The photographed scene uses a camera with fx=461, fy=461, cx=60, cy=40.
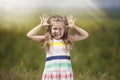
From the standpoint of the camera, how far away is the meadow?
396 cm

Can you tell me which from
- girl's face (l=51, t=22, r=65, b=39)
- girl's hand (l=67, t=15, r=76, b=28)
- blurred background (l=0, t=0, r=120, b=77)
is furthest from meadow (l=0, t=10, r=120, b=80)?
girl's face (l=51, t=22, r=65, b=39)

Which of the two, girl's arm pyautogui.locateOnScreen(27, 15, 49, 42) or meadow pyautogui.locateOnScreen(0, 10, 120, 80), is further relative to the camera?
meadow pyautogui.locateOnScreen(0, 10, 120, 80)

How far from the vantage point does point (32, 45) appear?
4.03m

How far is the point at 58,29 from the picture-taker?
3.51 m

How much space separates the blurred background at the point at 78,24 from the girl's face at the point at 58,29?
0.37 m

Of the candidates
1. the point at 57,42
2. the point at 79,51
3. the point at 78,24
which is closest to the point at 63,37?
the point at 57,42

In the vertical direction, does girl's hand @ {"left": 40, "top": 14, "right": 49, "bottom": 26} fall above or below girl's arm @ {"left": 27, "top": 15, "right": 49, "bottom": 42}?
above

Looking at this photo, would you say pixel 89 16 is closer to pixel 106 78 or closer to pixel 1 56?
pixel 106 78

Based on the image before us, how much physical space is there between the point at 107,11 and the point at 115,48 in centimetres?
33

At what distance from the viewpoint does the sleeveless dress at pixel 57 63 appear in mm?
3492

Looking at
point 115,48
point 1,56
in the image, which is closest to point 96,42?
point 115,48

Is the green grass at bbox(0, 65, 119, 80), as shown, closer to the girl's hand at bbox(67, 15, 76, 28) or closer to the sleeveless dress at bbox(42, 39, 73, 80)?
the sleeveless dress at bbox(42, 39, 73, 80)

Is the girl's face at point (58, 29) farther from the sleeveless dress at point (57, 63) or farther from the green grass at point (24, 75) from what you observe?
the green grass at point (24, 75)

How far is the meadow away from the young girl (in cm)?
36
